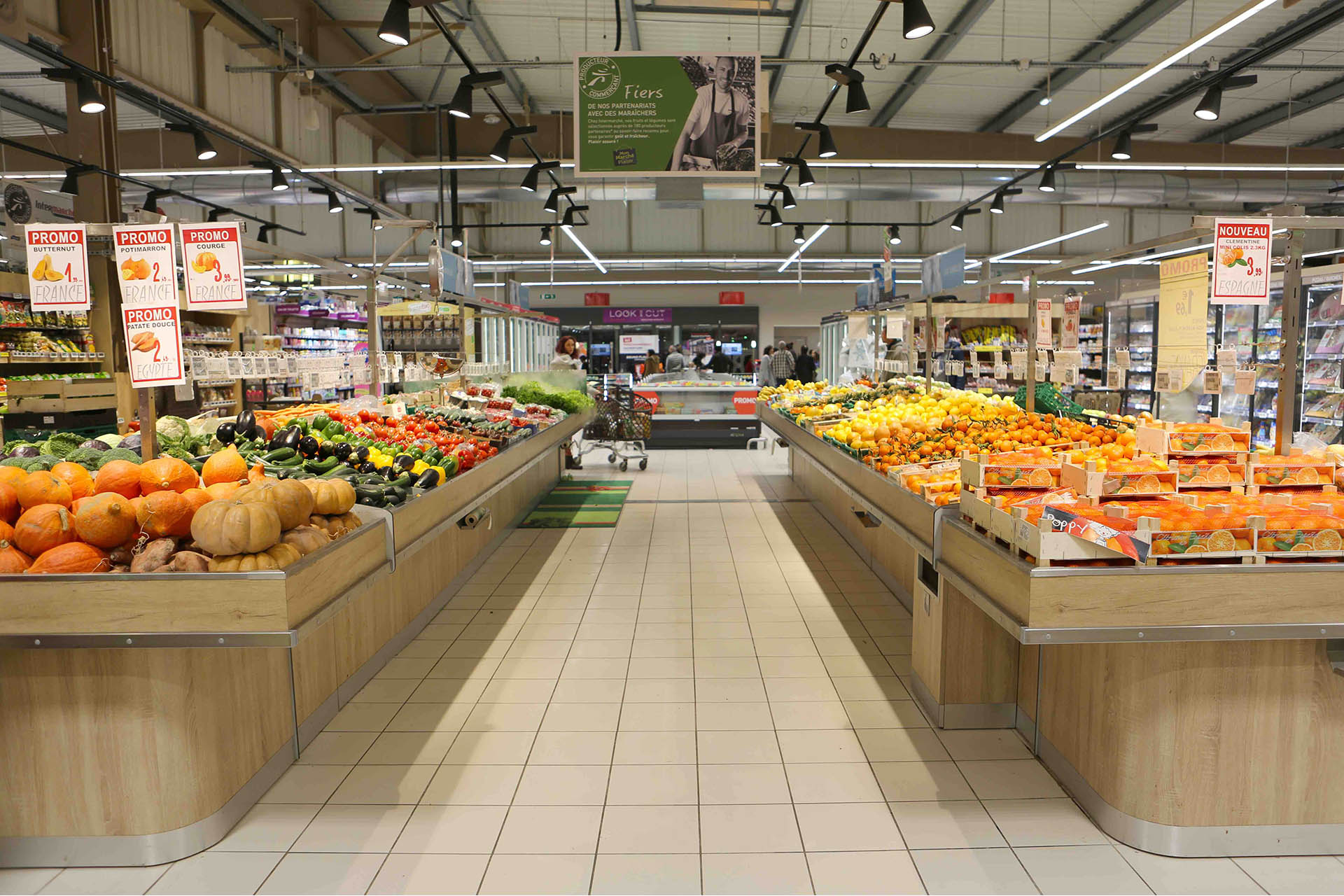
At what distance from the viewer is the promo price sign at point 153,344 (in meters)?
3.13

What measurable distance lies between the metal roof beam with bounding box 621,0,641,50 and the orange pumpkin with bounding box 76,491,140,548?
8.03 meters

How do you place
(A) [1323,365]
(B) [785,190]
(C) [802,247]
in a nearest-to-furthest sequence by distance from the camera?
(A) [1323,365]
(B) [785,190]
(C) [802,247]

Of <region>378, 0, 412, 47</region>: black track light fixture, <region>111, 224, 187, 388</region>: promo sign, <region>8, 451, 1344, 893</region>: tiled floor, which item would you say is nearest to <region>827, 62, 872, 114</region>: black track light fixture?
<region>378, 0, 412, 47</region>: black track light fixture

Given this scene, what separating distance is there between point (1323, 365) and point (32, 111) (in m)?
15.8

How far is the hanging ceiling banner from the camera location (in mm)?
5645

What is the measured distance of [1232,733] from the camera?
2492 millimetres

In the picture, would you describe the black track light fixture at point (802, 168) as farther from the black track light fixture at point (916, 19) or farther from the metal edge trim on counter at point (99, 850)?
the metal edge trim on counter at point (99, 850)

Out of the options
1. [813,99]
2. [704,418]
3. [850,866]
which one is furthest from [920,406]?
[813,99]

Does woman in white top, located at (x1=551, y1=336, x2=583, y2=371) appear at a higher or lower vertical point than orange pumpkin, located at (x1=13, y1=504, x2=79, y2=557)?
higher

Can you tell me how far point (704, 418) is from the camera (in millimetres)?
13578

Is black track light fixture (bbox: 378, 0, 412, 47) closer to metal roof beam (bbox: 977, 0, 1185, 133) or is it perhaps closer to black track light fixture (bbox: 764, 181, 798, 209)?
black track light fixture (bbox: 764, 181, 798, 209)

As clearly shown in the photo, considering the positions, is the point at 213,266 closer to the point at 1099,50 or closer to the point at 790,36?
the point at 790,36

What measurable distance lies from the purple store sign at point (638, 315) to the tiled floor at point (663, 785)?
1884 centimetres

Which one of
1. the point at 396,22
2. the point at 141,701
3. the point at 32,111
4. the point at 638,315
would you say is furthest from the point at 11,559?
the point at 638,315
